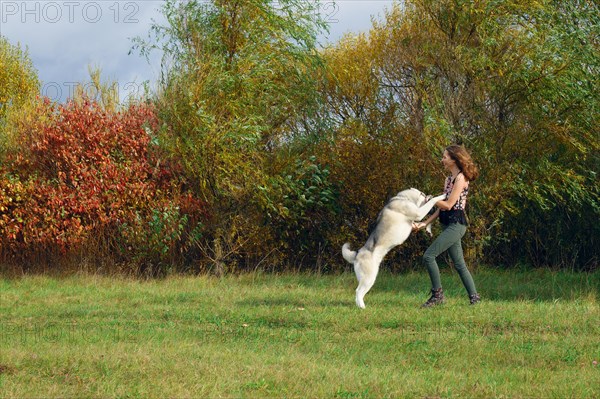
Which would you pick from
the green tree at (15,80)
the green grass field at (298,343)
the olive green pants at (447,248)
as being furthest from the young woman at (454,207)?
the green tree at (15,80)

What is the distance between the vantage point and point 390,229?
38.4 ft

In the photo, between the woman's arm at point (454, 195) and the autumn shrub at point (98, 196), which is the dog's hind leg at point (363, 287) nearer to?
the woman's arm at point (454, 195)

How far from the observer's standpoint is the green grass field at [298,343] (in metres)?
7.43

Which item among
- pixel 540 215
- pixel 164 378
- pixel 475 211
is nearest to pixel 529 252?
pixel 540 215

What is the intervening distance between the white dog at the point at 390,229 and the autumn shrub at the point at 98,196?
7.35m

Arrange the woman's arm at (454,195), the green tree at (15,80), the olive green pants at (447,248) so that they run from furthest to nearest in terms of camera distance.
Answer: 1. the green tree at (15,80)
2. the olive green pants at (447,248)
3. the woman's arm at (454,195)

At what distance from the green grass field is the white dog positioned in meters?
0.52

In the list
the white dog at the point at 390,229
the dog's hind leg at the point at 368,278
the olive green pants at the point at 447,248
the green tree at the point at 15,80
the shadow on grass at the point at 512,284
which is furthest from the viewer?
the green tree at the point at 15,80

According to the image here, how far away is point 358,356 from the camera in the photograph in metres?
8.98

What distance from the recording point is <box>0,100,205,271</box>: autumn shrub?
61.8 feet

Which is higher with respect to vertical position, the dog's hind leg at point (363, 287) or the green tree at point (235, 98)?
the green tree at point (235, 98)

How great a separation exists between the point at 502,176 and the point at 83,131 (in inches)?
377

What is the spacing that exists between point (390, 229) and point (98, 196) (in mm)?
9443

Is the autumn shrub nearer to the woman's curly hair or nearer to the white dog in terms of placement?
the white dog
